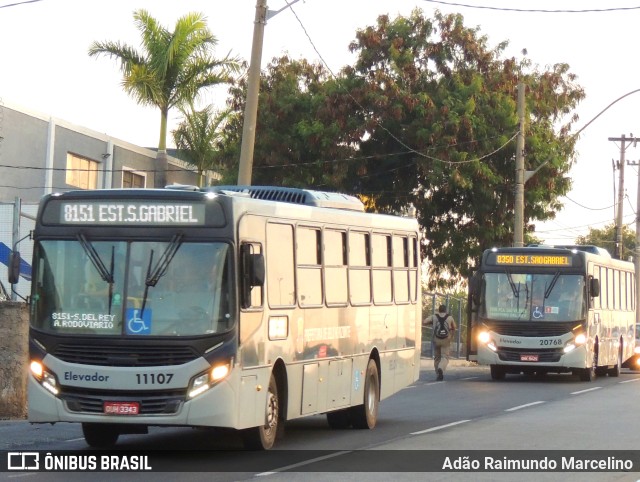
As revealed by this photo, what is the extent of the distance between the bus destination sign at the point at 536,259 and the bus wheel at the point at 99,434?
17662 millimetres

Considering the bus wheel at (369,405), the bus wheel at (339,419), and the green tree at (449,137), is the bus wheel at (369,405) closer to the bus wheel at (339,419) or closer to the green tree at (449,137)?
the bus wheel at (339,419)

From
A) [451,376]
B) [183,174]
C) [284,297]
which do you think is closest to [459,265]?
[451,376]

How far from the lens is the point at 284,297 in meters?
15.0

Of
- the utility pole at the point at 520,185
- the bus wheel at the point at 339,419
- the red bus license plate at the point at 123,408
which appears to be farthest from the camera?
the utility pole at the point at 520,185

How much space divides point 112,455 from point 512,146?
95.2 feet

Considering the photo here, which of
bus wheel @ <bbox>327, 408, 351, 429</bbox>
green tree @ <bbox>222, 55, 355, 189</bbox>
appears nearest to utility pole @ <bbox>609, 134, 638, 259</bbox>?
green tree @ <bbox>222, 55, 355, 189</bbox>

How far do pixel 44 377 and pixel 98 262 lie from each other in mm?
1249

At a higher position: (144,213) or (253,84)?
(253,84)

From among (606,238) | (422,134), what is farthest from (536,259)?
(606,238)

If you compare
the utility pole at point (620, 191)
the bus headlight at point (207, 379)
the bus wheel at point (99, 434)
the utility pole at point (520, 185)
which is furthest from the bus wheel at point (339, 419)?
the utility pole at point (620, 191)

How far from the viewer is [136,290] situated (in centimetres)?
1337

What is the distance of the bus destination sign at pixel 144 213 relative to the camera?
13.6 metres

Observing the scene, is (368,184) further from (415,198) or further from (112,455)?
(112,455)

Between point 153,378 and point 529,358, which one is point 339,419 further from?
point 529,358
